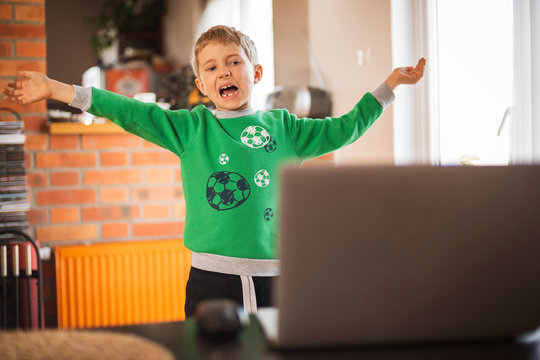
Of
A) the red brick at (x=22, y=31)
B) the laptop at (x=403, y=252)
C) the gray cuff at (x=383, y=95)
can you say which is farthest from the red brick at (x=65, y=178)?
the laptop at (x=403, y=252)

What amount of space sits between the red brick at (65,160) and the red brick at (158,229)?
0.37 meters

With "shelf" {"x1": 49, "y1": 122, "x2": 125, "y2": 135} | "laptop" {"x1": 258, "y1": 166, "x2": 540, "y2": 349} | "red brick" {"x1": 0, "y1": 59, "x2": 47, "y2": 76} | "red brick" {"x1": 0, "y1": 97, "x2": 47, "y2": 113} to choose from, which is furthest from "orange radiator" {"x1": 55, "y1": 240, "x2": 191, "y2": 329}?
"laptop" {"x1": 258, "y1": 166, "x2": 540, "y2": 349}

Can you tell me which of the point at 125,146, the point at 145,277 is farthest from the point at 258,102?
the point at 145,277

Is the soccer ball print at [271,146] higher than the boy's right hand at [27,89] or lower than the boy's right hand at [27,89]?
lower

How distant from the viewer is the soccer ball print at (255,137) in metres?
1.42

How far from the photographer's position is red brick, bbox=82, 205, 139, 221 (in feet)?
8.17

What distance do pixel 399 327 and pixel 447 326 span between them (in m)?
0.07

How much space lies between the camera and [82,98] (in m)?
1.29

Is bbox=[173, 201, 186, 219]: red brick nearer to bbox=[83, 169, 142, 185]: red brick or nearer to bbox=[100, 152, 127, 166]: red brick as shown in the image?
bbox=[83, 169, 142, 185]: red brick

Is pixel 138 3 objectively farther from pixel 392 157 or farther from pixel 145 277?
pixel 392 157

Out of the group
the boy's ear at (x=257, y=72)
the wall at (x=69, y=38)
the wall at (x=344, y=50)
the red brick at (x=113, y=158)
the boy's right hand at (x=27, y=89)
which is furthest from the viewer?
the wall at (x=69, y=38)

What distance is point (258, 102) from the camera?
11.4 ft

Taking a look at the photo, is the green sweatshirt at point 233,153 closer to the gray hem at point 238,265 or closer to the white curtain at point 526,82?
the gray hem at point 238,265

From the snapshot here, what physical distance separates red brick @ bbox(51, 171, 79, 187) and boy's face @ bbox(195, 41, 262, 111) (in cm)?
121
